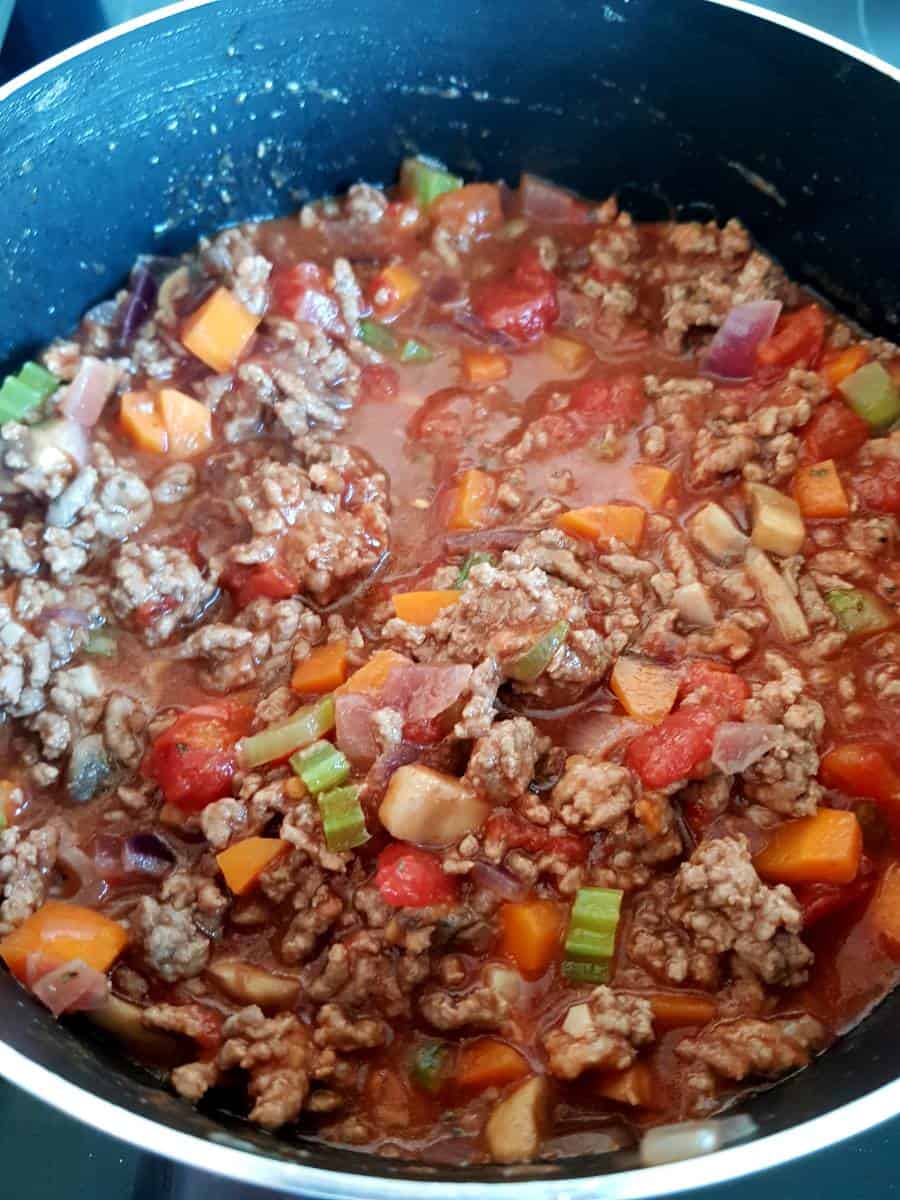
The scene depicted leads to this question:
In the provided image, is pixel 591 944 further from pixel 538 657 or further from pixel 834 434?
pixel 834 434

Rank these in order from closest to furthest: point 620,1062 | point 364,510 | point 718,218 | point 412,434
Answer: point 620,1062
point 364,510
point 412,434
point 718,218

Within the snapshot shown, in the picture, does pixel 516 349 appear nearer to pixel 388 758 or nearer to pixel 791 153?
pixel 791 153

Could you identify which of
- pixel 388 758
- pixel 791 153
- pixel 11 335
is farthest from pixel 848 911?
pixel 11 335

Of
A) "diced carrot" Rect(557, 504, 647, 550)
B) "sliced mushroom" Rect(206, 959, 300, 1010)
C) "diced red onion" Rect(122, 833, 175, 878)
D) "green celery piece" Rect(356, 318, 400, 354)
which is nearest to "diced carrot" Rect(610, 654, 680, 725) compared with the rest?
"diced carrot" Rect(557, 504, 647, 550)

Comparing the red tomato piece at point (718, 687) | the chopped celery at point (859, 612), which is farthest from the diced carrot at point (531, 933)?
the chopped celery at point (859, 612)

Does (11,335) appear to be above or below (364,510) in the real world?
above

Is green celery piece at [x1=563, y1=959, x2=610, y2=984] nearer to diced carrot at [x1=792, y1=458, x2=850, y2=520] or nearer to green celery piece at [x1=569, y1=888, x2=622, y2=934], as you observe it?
green celery piece at [x1=569, y1=888, x2=622, y2=934]
